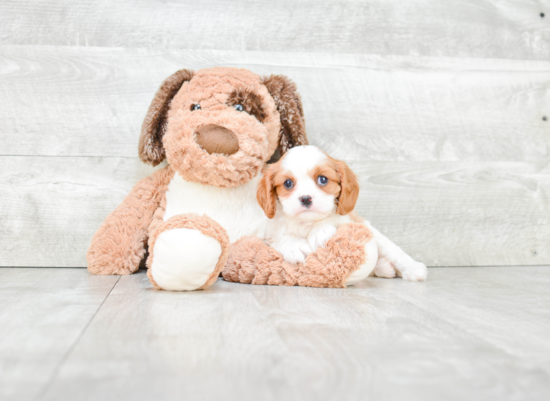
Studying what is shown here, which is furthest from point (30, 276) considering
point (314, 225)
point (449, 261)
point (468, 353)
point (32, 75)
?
point (449, 261)

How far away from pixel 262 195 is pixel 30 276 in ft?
1.96

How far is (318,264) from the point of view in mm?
956

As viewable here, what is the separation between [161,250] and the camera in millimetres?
843

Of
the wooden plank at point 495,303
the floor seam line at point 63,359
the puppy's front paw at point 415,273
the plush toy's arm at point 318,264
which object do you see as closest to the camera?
the floor seam line at point 63,359

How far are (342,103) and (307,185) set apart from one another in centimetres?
47

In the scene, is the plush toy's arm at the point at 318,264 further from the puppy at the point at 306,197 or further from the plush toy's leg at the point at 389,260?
the plush toy's leg at the point at 389,260

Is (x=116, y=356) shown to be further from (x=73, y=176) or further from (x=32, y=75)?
(x=32, y=75)

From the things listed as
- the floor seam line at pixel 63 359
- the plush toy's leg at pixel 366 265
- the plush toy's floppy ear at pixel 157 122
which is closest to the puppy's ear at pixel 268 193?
the plush toy's leg at pixel 366 265

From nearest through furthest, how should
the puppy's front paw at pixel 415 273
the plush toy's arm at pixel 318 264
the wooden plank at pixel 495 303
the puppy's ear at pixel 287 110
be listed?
the wooden plank at pixel 495 303
the plush toy's arm at pixel 318 264
the puppy's front paw at pixel 415 273
the puppy's ear at pixel 287 110

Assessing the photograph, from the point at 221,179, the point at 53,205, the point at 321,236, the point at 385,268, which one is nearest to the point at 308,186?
the point at 321,236

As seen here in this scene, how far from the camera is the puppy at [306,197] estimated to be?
0.98 metres

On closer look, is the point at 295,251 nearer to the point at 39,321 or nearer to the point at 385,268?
the point at 385,268

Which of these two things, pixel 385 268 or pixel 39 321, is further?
pixel 385 268

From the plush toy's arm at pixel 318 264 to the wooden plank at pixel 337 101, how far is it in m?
0.45
